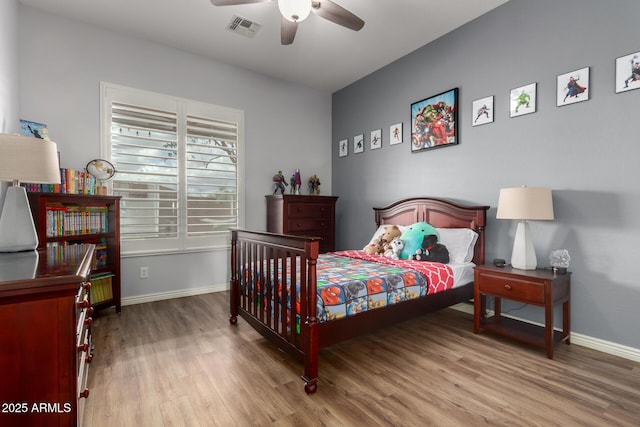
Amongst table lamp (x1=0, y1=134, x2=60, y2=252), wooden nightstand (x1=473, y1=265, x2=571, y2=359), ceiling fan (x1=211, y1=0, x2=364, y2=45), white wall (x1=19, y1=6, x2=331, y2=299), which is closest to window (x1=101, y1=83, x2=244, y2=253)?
white wall (x1=19, y1=6, x2=331, y2=299)

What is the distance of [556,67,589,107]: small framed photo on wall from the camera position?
2.47 m

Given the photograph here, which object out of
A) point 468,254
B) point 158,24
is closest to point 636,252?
point 468,254

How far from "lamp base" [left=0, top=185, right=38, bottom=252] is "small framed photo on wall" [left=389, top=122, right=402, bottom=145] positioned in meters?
3.61

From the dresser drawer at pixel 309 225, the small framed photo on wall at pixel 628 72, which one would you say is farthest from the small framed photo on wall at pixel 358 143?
the small framed photo on wall at pixel 628 72

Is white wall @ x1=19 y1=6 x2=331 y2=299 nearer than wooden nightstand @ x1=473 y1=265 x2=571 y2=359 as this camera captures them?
No

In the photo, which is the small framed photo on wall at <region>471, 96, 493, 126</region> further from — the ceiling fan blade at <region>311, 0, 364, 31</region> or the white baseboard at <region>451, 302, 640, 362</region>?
the white baseboard at <region>451, 302, 640, 362</region>

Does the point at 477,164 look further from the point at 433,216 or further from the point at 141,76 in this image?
the point at 141,76

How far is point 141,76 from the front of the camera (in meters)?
3.57

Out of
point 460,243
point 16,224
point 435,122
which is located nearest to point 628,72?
point 435,122

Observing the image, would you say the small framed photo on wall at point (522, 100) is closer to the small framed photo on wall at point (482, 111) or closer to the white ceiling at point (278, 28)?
the small framed photo on wall at point (482, 111)

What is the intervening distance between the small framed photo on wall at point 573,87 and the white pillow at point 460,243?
4.34ft

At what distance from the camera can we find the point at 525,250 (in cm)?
258

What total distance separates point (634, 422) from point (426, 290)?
130cm

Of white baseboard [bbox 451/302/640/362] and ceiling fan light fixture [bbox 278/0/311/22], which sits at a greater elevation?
ceiling fan light fixture [bbox 278/0/311/22]
